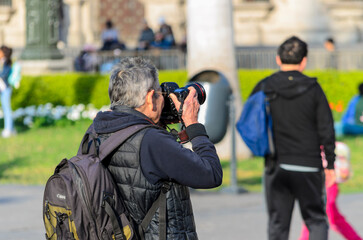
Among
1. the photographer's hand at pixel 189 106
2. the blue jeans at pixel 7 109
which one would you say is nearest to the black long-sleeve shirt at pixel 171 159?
the photographer's hand at pixel 189 106

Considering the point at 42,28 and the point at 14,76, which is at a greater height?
the point at 42,28

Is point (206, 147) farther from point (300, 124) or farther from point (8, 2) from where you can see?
point (8, 2)

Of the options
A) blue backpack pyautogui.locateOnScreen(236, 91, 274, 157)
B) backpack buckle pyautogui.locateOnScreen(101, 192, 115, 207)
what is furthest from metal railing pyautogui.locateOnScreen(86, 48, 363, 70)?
backpack buckle pyautogui.locateOnScreen(101, 192, 115, 207)

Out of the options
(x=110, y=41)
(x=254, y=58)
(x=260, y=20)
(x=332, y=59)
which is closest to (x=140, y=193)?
(x=332, y=59)

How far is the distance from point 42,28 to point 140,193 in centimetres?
1401

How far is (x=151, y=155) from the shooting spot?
3578 mm

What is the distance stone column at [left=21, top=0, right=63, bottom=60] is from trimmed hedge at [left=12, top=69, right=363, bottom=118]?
55 centimetres

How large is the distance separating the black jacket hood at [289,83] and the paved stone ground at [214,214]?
2012 mm

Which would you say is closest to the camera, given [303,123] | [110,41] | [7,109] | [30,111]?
[303,123]

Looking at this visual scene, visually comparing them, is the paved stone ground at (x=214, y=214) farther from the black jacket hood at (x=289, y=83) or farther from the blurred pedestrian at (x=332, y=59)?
the blurred pedestrian at (x=332, y=59)

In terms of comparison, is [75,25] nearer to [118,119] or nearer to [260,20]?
[260,20]

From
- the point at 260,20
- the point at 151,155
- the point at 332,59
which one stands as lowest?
the point at 332,59

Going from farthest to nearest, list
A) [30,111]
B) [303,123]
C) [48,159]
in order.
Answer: [30,111], [48,159], [303,123]

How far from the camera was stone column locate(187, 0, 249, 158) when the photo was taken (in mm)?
12188
